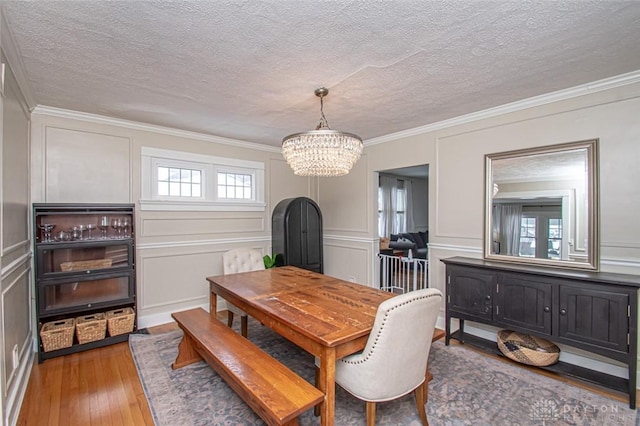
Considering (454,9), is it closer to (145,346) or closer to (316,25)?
(316,25)

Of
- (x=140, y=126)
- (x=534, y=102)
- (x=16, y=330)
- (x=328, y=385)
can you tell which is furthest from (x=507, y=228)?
(x=16, y=330)

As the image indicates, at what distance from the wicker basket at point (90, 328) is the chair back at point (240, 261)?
50.4 inches

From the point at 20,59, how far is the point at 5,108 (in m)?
0.37

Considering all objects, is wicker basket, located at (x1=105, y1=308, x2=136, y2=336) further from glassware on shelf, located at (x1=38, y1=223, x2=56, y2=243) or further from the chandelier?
the chandelier

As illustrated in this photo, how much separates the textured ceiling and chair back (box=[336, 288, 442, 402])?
5.09ft

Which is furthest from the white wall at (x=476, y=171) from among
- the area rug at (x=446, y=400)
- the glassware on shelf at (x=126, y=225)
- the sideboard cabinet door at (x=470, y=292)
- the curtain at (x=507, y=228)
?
the glassware on shelf at (x=126, y=225)

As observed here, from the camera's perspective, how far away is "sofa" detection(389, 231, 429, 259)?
19.6ft

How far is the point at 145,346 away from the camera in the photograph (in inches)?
117

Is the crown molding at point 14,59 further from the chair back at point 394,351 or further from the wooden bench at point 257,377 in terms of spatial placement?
the chair back at point 394,351

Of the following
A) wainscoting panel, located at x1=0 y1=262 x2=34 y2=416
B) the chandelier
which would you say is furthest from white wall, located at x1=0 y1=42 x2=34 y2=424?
the chandelier

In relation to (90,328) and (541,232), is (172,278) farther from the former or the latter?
(541,232)

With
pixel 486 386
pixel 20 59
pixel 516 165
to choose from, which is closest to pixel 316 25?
pixel 20 59

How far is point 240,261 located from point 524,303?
9.50ft

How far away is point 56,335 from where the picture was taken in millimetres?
2729
